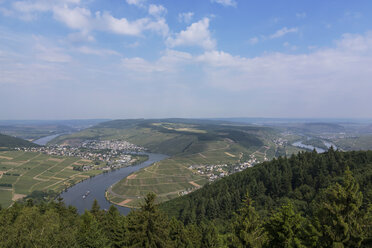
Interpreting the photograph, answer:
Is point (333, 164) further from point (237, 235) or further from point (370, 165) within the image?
point (237, 235)

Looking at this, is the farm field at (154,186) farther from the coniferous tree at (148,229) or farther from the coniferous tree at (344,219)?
the coniferous tree at (344,219)

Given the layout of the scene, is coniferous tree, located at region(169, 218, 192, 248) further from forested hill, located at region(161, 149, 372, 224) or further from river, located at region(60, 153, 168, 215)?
river, located at region(60, 153, 168, 215)

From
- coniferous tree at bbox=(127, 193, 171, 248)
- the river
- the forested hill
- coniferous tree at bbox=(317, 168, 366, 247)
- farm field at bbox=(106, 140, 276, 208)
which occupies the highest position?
coniferous tree at bbox=(317, 168, 366, 247)

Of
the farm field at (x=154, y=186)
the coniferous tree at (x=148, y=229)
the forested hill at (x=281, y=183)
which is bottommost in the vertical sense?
the farm field at (x=154, y=186)

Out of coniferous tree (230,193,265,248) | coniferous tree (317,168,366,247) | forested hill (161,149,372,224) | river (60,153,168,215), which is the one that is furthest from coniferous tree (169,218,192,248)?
river (60,153,168,215)

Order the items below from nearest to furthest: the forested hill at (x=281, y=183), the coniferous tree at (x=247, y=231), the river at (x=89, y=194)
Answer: the coniferous tree at (x=247, y=231) → the forested hill at (x=281, y=183) → the river at (x=89, y=194)

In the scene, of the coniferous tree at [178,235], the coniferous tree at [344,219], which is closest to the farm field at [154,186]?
the coniferous tree at [178,235]

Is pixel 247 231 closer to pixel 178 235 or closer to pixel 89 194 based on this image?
pixel 178 235

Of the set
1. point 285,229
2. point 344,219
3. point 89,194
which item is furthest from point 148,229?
point 89,194

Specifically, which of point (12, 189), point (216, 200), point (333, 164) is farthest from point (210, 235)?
point (12, 189)
